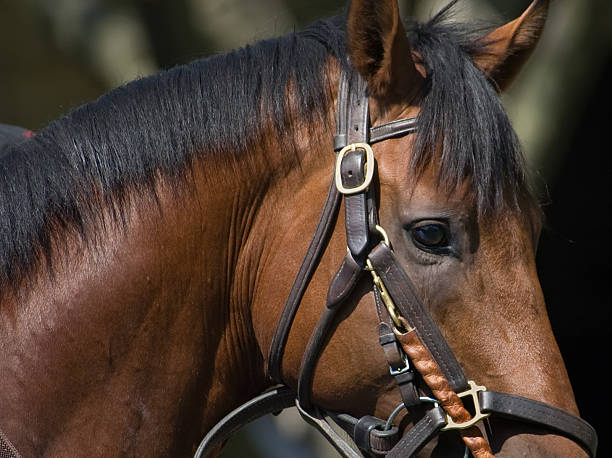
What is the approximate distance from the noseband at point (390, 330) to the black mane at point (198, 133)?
89 mm

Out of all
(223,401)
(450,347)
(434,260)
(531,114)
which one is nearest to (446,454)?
(450,347)

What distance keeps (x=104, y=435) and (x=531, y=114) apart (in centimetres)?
285

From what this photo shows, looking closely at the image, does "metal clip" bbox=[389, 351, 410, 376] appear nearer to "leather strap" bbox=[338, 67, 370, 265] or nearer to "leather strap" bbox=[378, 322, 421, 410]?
"leather strap" bbox=[378, 322, 421, 410]

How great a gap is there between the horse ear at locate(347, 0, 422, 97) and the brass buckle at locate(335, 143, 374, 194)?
0.12 metres

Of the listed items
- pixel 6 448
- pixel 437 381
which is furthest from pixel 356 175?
pixel 6 448

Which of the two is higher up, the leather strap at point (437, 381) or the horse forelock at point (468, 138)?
the horse forelock at point (468, 138)

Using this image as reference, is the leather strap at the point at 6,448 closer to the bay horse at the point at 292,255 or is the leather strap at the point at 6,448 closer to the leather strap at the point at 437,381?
the bay horse at the point at 292,255

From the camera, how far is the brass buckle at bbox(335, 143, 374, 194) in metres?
1.40

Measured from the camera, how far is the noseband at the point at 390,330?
4.52ft

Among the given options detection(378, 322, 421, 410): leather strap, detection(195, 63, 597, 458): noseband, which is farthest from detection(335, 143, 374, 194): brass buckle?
detection(378, 322, 421, 410): leather strap

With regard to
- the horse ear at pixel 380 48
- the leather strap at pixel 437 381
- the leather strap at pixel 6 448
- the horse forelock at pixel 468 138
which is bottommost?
the leather strap at pixel 437 381

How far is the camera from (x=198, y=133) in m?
1.50

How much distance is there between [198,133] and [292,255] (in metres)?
0.30

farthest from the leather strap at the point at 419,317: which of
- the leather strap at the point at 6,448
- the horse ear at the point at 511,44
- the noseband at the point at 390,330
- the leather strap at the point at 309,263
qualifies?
the leather strap at the point at 6,448
